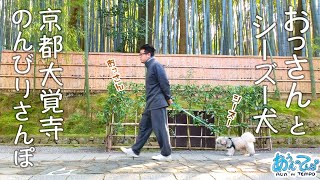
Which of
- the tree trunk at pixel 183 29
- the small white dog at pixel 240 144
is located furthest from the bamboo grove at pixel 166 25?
the small white dog at pixel 240 144

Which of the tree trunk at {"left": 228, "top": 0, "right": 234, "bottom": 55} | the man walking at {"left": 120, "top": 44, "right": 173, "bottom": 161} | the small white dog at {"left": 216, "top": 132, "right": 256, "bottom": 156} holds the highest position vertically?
the tree trunk at {"left": 228, "top": 0, "right": 234, "bottom": 55}

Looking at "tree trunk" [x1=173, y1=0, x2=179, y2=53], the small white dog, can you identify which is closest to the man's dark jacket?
the small white dog

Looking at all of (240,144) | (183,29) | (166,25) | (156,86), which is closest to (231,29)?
(183,29)

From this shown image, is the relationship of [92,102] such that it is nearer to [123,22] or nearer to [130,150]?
[123,22]

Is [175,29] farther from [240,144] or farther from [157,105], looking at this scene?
[157,105]

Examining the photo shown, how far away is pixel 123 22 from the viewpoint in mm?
10852

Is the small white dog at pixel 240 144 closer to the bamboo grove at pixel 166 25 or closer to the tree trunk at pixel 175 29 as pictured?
the bamboo grove at pixel 166 25

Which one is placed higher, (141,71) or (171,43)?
(171,43)

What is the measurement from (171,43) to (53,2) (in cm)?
410

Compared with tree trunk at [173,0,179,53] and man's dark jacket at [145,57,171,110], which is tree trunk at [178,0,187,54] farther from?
man's dark jacket at [145,57,171,110]

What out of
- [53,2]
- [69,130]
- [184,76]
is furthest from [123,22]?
[69,130]

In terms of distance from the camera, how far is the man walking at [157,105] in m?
3.56

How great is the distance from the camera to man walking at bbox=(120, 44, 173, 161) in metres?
3.56

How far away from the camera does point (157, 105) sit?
3.58m
